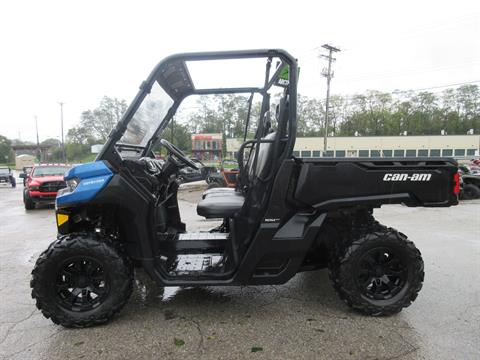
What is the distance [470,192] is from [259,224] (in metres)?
12.0

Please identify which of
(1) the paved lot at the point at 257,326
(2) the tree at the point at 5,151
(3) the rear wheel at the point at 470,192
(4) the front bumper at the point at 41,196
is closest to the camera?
(1) the paved lot at the point at 257,326

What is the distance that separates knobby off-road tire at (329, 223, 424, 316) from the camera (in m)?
2.88

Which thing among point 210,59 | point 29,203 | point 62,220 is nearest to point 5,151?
point 29,203

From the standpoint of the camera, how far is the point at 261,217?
288 cm

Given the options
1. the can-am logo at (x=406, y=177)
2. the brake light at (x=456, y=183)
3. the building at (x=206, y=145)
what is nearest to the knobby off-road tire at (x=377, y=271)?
the can-am logo at (x=406, y=177)

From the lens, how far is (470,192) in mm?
11867

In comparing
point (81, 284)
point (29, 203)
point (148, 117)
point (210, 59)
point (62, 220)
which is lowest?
point (29, 203)

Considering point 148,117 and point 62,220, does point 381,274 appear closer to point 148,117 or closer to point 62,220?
point 148,117

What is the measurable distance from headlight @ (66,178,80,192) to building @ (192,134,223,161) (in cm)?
143

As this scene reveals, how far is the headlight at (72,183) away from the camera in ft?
9.16

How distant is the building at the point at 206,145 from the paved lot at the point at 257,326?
5.07 ft

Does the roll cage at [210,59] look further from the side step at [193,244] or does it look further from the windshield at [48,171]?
the windshield at [48,171]

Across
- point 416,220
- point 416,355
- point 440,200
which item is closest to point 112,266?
point 416,355

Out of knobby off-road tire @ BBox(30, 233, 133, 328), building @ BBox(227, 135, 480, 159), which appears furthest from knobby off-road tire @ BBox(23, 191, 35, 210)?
building @ BBox(227, 135, 480, 159)
